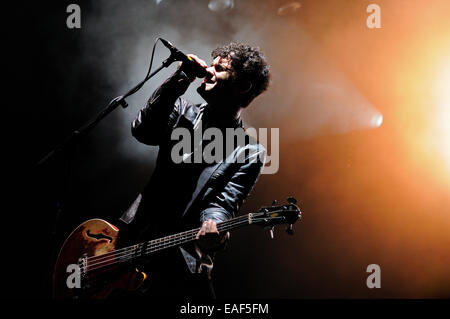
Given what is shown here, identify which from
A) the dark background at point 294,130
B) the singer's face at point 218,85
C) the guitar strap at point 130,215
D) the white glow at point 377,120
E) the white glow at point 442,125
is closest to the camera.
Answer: the guitar strap at point 130,215

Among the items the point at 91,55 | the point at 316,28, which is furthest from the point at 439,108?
the point at 91,55

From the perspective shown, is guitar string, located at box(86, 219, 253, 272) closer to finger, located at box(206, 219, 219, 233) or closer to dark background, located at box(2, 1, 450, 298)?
finger, located at box(206, 219, 219, 233)

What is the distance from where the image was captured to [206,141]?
2.25 m

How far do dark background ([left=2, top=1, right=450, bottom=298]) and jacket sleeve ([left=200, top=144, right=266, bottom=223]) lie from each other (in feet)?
4.38

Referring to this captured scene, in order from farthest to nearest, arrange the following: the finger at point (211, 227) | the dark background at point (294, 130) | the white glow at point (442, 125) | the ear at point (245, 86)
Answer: the white glow at point (442, 125) < the dark background at point (294, 130) < the ear at point (245, 86) < the finger at point (211, 227)

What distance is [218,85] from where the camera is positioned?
2.21 metres

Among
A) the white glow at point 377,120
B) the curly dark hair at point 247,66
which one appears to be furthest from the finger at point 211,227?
the white glow at point 377,120

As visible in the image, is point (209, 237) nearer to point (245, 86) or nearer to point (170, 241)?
point (170, 241)

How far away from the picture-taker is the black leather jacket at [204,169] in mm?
1918

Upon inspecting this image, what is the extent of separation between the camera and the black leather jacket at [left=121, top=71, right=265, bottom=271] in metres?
1.92

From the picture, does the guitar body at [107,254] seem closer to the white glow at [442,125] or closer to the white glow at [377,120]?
the white glow at [377,120]

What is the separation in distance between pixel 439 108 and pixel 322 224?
82.3 inches

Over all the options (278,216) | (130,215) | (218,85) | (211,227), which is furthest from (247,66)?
(130,215)
